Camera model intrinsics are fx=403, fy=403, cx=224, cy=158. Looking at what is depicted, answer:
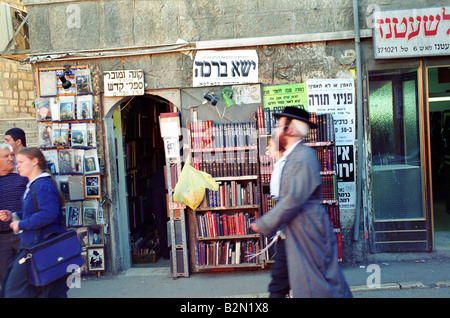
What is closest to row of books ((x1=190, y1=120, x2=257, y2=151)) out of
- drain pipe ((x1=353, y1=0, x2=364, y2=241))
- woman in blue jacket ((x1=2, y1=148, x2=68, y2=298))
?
drain pipe ((x1=353, y1=0, x2=364, y2=241))

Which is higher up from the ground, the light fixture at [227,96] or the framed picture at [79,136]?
the light fixture at [227,96]

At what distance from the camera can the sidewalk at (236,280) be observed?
554cm

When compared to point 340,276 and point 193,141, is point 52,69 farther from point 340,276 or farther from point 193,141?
point 340,276

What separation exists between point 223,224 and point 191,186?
2.60 feet

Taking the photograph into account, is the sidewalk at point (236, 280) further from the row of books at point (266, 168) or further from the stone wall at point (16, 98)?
the stone wall at point (16, 98)

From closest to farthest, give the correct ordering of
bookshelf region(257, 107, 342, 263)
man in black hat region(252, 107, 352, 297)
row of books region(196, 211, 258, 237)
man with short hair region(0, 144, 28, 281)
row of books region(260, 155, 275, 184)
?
man in black hat region(252, 107, 352, 297)
man with short hair region(0, 144, 28, 281)
bookshelf region(257, 107, 342, 263)
row of books region(260, 155, 275, 184)
row of books region(196, 211, 258, 237)

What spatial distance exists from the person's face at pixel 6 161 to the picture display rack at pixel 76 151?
1931 millimetres

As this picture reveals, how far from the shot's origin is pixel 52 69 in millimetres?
6551

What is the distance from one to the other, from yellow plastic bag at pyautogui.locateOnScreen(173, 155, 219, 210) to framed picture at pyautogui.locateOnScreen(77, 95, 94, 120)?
6.11 ft

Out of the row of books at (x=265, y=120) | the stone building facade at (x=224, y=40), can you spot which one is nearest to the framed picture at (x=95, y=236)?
the stone building facade at (x=224, y=40)

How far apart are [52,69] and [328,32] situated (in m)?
4.46

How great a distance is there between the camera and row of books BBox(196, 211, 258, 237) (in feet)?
20.1

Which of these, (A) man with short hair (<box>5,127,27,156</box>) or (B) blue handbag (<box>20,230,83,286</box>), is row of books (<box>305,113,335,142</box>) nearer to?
(B) blue handbag (<box>20,230,83,286</box>)
